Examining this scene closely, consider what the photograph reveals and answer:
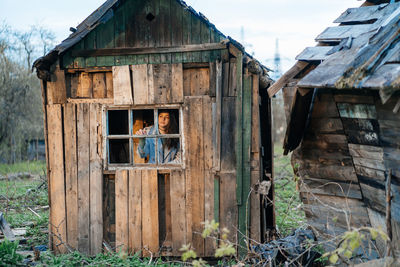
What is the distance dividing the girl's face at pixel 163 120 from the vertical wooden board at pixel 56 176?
1.63m

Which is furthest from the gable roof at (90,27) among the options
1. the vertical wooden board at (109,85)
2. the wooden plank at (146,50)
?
the vertical wooden board at (109,85)

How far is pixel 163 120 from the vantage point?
7074mm

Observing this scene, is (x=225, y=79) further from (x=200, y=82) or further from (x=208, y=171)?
(x=208, y=171)

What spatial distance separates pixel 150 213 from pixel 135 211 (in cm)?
25

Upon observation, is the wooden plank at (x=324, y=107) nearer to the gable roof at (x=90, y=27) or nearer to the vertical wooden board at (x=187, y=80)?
the gable roof at (x=90, y=27)

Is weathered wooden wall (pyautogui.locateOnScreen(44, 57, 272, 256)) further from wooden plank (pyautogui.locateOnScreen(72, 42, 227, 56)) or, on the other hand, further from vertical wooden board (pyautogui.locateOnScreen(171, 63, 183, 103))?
wooden plank (pyautogui.locateOnScreen(72, 42, 227, 56))

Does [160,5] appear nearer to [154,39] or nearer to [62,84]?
[154,39]

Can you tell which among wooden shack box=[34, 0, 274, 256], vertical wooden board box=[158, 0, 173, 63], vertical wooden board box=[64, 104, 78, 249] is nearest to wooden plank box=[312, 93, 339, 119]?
wooden shack box=[34, 0, 274, 256]

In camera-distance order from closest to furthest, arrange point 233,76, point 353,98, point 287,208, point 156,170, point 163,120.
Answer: point 353,98, point 233,76, point 156,170, point 163,120, point 287,208

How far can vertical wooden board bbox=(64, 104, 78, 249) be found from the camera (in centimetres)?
662

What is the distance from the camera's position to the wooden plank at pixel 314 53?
15.8 ft

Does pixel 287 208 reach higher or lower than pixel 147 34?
lower

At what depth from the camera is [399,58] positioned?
352cm

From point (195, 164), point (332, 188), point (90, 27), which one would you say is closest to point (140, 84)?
point (90, 27)
